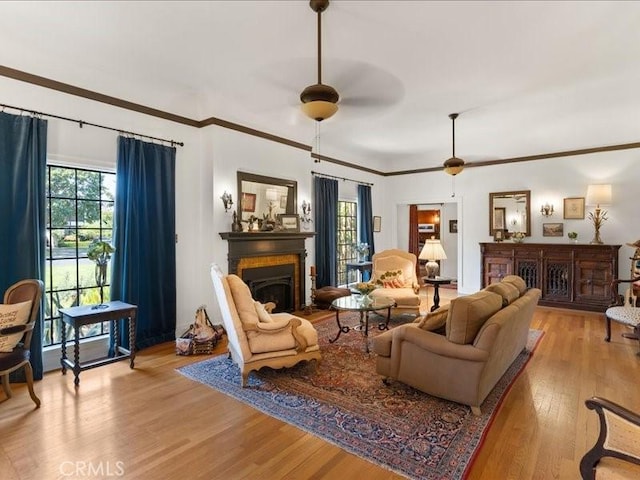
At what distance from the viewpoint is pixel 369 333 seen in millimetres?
4801

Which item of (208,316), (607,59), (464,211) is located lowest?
(208,316)

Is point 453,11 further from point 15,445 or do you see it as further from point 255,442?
point 15,445

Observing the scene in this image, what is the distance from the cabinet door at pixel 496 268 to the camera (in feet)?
22.7

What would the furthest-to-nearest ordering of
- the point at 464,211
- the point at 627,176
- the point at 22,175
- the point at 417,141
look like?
the point at 464,211 < the point at 417,141 < the point at 627,176 < the point at 22,175

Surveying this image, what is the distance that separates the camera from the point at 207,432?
2537 mm


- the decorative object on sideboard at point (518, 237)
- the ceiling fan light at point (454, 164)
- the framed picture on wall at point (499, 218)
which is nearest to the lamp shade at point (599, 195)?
the decorative object on sideboard at point (518, 237)

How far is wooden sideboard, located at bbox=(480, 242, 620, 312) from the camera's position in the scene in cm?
602

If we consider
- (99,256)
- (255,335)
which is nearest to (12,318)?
(99,256)

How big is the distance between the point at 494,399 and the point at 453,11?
3.14 m

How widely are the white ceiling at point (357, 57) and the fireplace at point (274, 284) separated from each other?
2155 mm

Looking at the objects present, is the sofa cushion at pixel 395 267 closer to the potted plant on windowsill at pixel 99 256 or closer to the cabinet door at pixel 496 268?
the cabinet door at pixel 496 268

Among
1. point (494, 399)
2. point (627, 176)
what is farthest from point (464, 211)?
point (494, 399)

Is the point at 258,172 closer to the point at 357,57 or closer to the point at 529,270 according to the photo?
the point at 357,57

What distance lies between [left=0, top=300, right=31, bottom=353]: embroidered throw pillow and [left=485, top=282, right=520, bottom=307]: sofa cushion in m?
4.01
